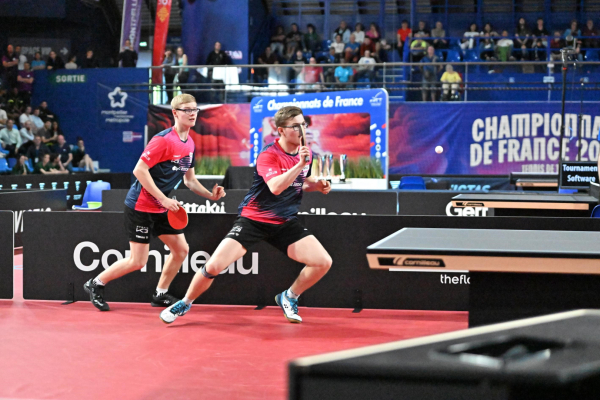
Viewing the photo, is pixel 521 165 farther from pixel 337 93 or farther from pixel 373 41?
pixel 373 41

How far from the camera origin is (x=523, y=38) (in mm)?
18734

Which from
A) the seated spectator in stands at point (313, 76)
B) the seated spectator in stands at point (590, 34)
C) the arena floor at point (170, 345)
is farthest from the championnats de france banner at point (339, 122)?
the seated spectator in stands at point (590, 34)

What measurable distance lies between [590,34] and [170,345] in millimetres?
18186

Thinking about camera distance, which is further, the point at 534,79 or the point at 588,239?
the point at 534,79

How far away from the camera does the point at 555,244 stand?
3393 millimetres

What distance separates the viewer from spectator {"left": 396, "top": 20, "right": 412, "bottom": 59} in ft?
64.8

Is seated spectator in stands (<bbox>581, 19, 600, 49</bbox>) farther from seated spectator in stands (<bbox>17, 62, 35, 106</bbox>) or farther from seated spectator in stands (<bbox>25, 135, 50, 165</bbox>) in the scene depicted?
seated spectator in stands (<bbox>17, 62, 35, 106</bbox>)

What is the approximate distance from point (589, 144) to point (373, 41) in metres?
7.36

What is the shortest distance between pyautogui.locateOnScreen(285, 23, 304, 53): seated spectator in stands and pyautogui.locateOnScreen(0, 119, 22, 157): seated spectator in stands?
26.6 ft

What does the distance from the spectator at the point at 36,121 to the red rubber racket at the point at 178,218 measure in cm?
1390

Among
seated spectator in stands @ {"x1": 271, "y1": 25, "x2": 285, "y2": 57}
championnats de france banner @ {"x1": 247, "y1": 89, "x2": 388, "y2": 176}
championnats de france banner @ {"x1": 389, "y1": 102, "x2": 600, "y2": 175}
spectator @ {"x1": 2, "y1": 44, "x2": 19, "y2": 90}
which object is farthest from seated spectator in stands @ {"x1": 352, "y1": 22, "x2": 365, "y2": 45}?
spectator @ {"x1": 2, "y1": 44, "x2": 19, "y2": 90}

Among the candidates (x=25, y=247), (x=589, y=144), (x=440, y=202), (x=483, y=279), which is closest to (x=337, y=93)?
(x=440, y=202)

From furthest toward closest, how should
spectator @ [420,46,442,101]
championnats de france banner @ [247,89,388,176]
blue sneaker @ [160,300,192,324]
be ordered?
spectator @ [420,46,442,101] < championnats de france banner @ [247,89,388,176] < blue sneaker @ [160,300,192,324]

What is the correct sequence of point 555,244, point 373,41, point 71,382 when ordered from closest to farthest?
point 555,244 → point 71,382 → point 373,41
